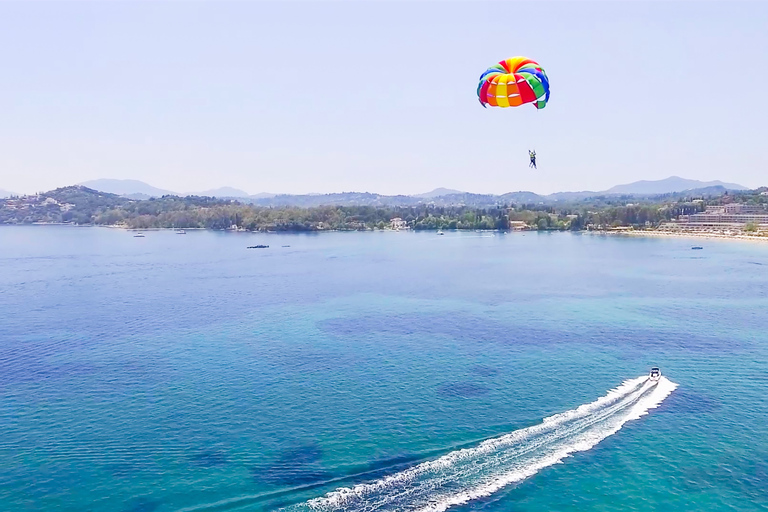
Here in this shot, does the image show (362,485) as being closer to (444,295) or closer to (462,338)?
(462,338)

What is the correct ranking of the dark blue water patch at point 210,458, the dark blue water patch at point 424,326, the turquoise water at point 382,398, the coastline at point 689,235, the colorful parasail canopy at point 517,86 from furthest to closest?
the coastline at point 689,235 < the dark blue water patch at point 424,326 < the colorful parasail canopy at point 517,86 < the dark blue water patch at point 210,458 < the turquoise water at point 382,398

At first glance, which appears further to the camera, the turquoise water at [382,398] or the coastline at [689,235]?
the coastline at [689,235]

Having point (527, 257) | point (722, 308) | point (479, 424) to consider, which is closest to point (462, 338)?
point (479, 424)

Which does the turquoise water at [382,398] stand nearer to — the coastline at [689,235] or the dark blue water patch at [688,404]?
the dark blue water patch at [688,404]

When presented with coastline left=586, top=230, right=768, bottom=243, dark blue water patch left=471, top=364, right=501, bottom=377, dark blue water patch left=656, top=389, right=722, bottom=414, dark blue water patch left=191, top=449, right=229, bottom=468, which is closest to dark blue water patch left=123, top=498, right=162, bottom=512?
dark blue water patch left=191, top=449, right=229, bottom=468

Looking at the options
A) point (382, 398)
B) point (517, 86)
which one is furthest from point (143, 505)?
point (517, 86)

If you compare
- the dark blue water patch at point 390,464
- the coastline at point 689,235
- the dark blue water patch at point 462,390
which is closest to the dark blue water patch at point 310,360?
the dark blue water patch at point 462,390

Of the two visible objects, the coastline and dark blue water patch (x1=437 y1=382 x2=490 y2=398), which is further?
the coastline

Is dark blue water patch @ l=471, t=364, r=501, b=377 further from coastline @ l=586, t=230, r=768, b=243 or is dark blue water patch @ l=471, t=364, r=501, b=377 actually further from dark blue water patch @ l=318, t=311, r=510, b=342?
coastline @ l=586, t=230, r=768, b=243
